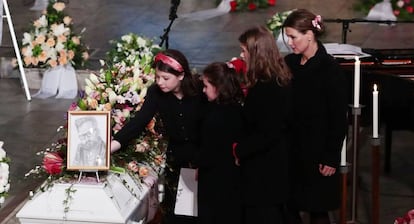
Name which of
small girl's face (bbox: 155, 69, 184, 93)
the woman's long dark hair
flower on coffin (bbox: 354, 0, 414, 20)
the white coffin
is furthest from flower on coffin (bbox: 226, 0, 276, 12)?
the white coffin

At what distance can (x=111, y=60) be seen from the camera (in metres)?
8.97

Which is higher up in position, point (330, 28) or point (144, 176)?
point (330, 28)

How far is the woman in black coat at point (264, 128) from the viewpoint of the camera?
18.1 feet

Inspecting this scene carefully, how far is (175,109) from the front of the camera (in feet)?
19.4

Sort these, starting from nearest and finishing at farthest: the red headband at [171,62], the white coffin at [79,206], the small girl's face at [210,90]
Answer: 1. the white coffin at [79,206]
2. the small girl's face at [210,90]
3. the red headband at [171,62]

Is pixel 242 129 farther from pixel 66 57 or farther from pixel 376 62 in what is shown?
pixel 66 57

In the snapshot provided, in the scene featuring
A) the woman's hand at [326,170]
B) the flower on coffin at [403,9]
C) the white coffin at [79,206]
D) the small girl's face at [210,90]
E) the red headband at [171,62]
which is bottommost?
the white coffin at [79,206]

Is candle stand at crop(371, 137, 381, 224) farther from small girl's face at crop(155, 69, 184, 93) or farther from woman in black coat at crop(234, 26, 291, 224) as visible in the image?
small girl's face at crop(155, 69, 184, 93)

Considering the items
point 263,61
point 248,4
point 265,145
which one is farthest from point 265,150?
point 248,4

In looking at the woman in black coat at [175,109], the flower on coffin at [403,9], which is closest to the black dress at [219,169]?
the woman in black coat at [175,109]

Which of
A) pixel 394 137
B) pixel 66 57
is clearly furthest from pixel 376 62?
pixel 66 57

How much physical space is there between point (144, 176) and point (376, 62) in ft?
7.41

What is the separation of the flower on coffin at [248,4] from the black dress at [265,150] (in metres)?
7.42

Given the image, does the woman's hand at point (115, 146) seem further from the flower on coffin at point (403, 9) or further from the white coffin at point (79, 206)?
the flower on coffin at point (403, 9)
